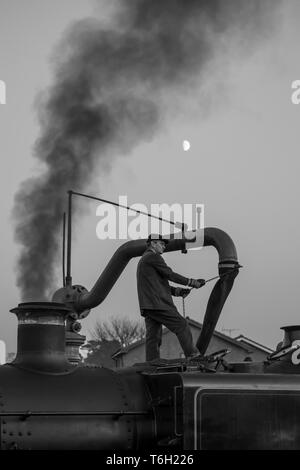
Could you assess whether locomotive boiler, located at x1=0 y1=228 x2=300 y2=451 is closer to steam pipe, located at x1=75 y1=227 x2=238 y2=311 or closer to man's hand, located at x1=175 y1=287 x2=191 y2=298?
man's hand, located at x1=175 y1=287 x2=191 y2=298

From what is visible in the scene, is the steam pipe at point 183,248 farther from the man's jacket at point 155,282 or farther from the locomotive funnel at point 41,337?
the locomotive funnel at point 41,337

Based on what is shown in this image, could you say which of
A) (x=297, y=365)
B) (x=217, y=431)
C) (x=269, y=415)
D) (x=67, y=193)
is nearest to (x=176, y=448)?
(x=217, y=431)

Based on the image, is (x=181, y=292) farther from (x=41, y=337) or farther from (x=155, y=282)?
(x=41, y=337)

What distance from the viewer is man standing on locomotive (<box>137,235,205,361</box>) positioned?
Answer: 9.16 metres

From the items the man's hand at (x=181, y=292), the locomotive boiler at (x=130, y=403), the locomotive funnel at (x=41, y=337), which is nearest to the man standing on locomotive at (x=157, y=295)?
the man's hand at (x=181, y=292)

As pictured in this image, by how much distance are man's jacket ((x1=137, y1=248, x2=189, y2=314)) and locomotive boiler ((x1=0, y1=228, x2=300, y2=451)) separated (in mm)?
891

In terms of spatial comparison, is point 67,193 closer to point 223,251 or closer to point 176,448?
point 223,251

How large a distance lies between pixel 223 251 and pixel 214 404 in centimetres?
270

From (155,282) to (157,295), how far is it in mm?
151

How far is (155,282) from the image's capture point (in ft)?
30.3

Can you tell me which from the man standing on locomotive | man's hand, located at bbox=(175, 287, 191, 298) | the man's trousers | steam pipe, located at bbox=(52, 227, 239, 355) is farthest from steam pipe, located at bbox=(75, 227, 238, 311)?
the man's trousers

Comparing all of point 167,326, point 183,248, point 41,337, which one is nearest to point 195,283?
point 167,326

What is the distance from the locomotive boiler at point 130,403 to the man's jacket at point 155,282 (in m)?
0.89

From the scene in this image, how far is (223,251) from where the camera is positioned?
9922mm
